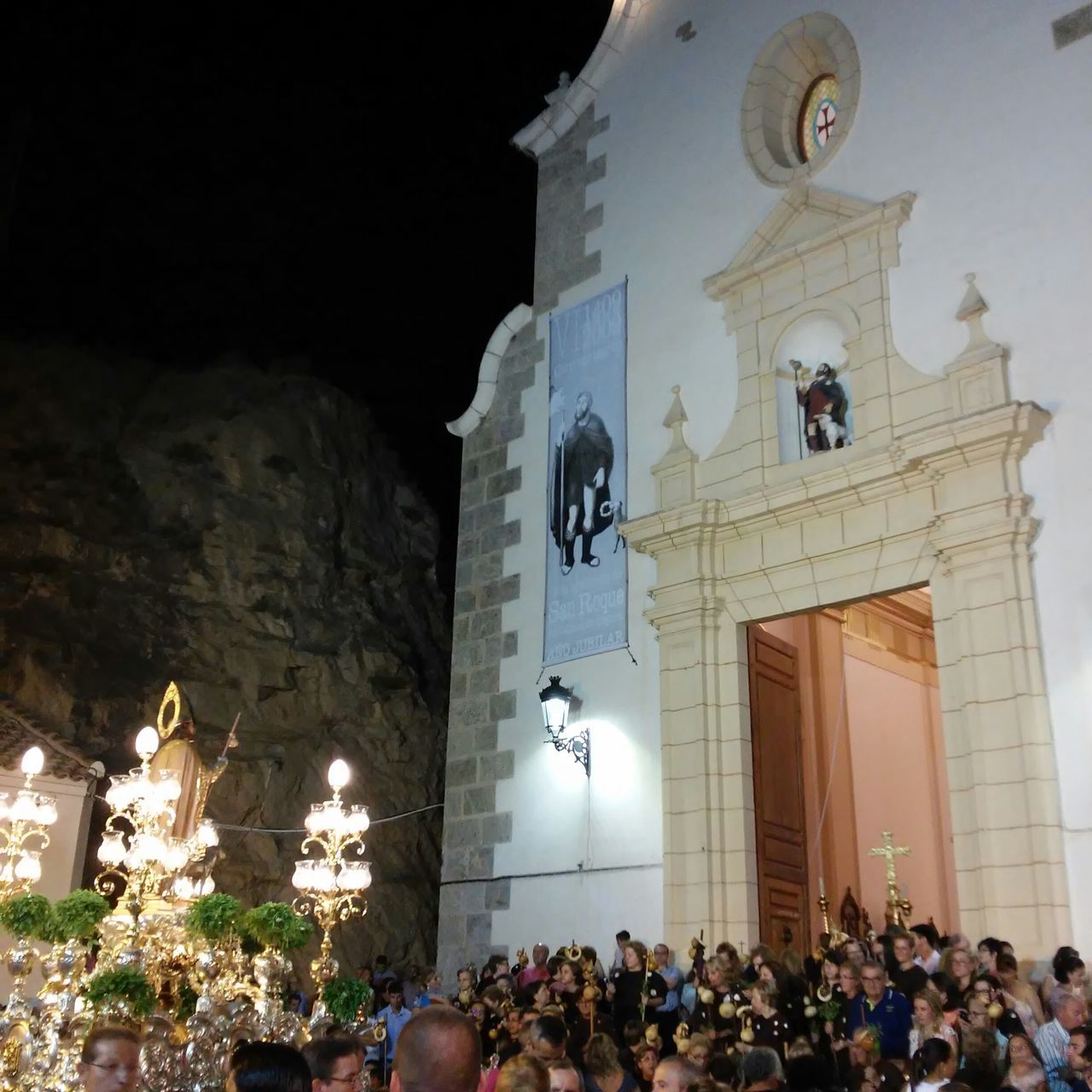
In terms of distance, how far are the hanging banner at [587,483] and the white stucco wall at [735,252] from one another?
0.17m

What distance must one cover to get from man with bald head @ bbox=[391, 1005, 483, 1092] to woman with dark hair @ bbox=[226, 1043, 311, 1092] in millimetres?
378

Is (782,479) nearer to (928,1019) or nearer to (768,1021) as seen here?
(768,1021)

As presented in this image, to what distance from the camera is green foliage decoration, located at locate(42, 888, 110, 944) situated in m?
7.05

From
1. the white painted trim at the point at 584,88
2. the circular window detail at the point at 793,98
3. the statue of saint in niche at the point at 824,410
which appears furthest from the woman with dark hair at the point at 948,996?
the white painted trim at the point at 584,88

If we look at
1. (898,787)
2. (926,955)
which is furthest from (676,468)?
(898,787)

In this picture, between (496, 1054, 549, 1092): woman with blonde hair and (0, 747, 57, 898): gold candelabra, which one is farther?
(0, 747, 57, 898): gold candelabra

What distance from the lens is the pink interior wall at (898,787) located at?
13.8 meters

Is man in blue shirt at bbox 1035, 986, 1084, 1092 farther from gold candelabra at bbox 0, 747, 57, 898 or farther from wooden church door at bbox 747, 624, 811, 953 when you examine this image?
gold candelabra at bbox 0, 747, 57, 898

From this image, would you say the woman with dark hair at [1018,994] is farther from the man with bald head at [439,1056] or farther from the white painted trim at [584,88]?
the white painted trim at [584,88]

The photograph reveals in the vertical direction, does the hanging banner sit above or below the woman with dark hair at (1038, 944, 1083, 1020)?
above

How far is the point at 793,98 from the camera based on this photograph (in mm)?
11820

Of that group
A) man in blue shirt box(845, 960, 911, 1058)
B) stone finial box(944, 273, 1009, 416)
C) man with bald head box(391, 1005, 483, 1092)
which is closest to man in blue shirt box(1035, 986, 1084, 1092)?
man in blue shirt box(845, 960, 911, 1058)

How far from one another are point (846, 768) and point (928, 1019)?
22.4 ft

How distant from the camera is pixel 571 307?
12984 millimetres
